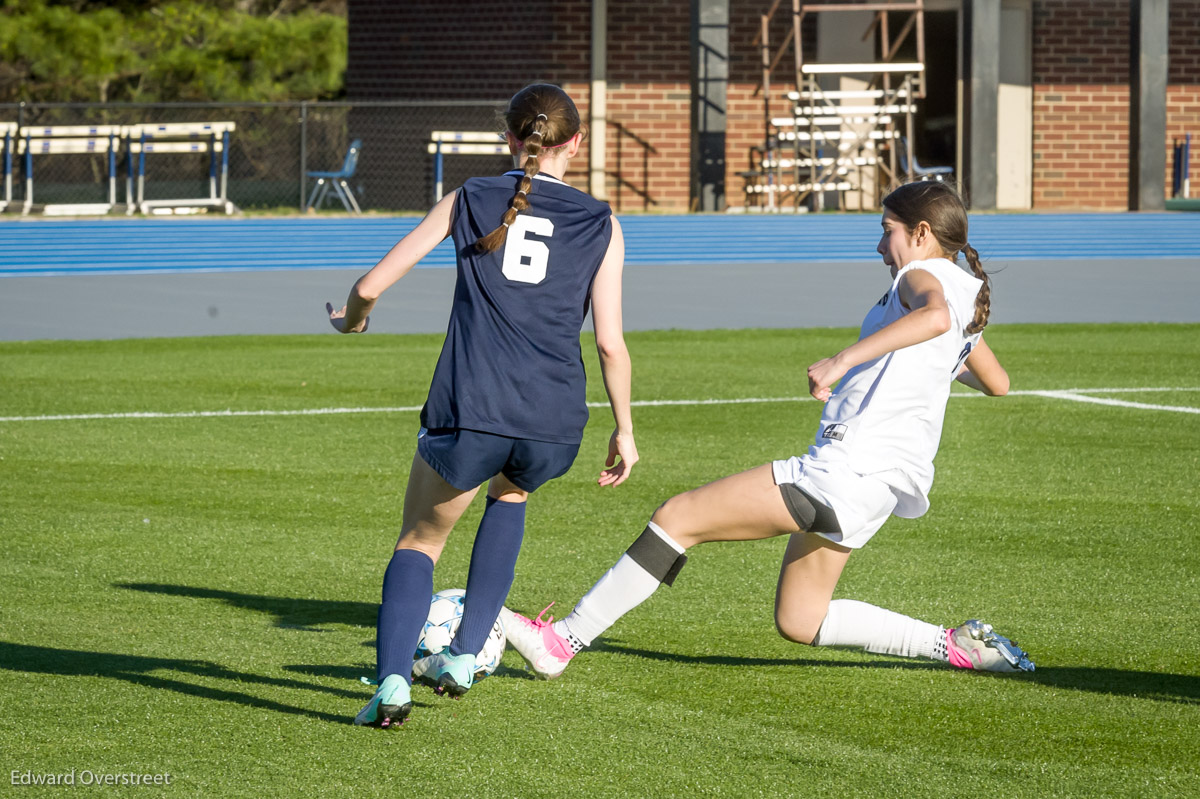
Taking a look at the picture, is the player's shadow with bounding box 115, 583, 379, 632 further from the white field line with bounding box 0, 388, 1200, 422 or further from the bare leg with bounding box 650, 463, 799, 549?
the white field line with bounding box 0, 388, 1200, 422

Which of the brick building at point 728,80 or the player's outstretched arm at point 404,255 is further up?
the brick building at point 728,80

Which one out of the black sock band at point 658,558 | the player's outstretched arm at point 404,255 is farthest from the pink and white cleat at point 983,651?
the player's outstretched arm at point 404,255

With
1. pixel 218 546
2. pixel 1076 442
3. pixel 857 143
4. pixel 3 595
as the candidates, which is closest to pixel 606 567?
pixel 218 546

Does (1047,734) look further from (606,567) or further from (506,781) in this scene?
(606,567)

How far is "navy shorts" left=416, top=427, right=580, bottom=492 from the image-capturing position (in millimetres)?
4285

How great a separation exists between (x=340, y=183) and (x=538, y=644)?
2225 cm

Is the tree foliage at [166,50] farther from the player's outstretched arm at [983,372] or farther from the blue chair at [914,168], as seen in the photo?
the player's outstretched arm at [983,372]

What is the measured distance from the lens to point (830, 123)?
25688 millimetres

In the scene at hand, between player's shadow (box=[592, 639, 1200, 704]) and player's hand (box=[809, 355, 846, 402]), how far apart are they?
134 cm

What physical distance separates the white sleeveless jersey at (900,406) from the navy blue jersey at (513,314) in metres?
0.82

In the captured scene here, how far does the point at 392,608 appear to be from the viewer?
4359 millimetres

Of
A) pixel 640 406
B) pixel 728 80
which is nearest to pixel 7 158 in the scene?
pixel 728 80

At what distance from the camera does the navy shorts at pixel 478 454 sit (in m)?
4.29

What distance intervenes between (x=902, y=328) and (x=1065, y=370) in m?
9.07
